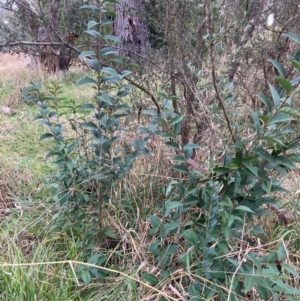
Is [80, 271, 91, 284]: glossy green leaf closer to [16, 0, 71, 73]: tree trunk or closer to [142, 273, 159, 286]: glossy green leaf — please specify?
[142, 273, 159, 286]: glossy green leaf

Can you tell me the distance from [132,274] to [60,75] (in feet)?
19.1

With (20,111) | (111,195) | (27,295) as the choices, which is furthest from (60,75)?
(27,295)

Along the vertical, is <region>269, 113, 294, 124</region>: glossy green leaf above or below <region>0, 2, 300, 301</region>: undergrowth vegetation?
above

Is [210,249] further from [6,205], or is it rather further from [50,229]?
[6,205]

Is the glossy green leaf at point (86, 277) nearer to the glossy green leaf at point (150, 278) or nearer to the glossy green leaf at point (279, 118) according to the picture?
the glossy green leaf at point (150, 278)

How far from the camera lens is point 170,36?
224cm

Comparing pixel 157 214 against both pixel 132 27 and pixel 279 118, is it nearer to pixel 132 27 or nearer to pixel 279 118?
pixel 279 118

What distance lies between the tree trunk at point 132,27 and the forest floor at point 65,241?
3.38ft

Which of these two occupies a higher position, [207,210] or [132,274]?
[207,210]

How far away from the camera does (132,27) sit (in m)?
2.94

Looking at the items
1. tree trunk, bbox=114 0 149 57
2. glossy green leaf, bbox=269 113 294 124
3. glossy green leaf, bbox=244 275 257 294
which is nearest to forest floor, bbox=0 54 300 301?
glossy green leaf, bbox=244 275 257 294

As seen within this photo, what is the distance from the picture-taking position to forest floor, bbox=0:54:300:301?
4.92 ft

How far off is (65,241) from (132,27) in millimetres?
1906

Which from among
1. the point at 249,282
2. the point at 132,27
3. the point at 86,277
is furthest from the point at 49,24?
the point at 249,282
